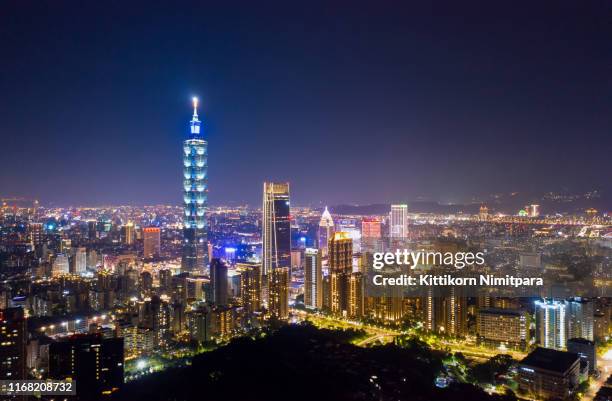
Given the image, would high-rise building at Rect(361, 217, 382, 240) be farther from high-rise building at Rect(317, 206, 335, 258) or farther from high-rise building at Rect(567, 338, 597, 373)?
high-rise building at Rect(567, 338, 597, 373)

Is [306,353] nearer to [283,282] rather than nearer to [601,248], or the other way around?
[283,282]

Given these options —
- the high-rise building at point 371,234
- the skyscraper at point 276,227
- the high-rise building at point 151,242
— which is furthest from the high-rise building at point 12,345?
the high-rise building at point 151,242

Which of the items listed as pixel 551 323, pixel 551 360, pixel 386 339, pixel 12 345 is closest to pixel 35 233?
pixel 12 345

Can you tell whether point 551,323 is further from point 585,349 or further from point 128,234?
point 128,234

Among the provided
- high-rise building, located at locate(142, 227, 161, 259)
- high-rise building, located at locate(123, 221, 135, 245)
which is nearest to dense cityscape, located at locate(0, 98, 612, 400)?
high-rise building, located at locate(142, 227, 161, 259)

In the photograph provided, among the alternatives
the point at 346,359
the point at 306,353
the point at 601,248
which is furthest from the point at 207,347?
the point at 601,248

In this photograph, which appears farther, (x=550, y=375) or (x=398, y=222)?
(x=398, y=222)

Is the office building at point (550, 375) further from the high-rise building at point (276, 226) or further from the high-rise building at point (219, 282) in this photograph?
the high-rise building at point (276, 226)
